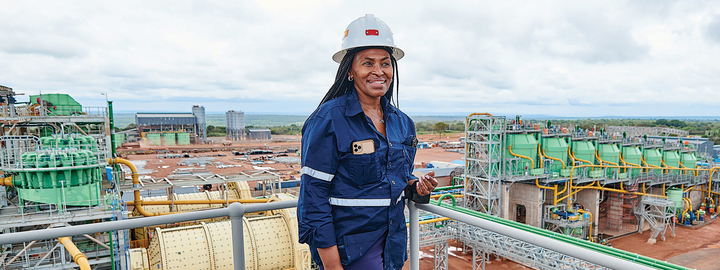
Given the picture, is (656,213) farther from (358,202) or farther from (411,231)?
(358,202)

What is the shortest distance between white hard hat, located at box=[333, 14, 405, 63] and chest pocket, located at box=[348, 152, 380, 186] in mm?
784

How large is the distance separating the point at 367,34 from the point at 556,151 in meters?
24.2

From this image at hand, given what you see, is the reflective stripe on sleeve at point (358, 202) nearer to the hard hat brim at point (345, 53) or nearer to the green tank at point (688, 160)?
the hard hat brim at point (345, 53)

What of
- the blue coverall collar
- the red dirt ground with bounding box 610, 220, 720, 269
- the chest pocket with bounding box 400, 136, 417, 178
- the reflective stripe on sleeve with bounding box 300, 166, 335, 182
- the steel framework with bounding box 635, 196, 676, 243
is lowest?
the red dirt ground with bounding box 610, 220, 720, 269

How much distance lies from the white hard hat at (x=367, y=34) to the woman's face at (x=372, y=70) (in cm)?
9

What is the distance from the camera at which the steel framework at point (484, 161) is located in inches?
834

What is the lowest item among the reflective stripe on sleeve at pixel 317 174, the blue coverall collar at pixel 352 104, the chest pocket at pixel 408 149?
the reflective stripe on sleeve at pixel 317 174

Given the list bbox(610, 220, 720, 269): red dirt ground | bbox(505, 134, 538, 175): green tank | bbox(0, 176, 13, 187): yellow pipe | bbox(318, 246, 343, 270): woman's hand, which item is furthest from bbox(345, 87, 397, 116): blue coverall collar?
bbox(610, 220, 720, 269): red dirt ground

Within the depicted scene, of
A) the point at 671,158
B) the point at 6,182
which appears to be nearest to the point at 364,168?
the point at 6,182

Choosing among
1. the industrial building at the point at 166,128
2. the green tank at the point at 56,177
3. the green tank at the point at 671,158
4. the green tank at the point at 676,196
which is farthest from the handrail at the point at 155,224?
the industrial building at the point at 166,128

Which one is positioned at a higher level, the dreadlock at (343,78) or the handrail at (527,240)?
the dreadlock at (343,78)

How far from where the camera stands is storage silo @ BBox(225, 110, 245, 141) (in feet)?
357

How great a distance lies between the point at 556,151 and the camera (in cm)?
2348

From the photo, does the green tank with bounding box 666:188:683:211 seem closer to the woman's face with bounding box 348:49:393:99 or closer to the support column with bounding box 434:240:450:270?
the support column with bounding box 434:240:450:270
